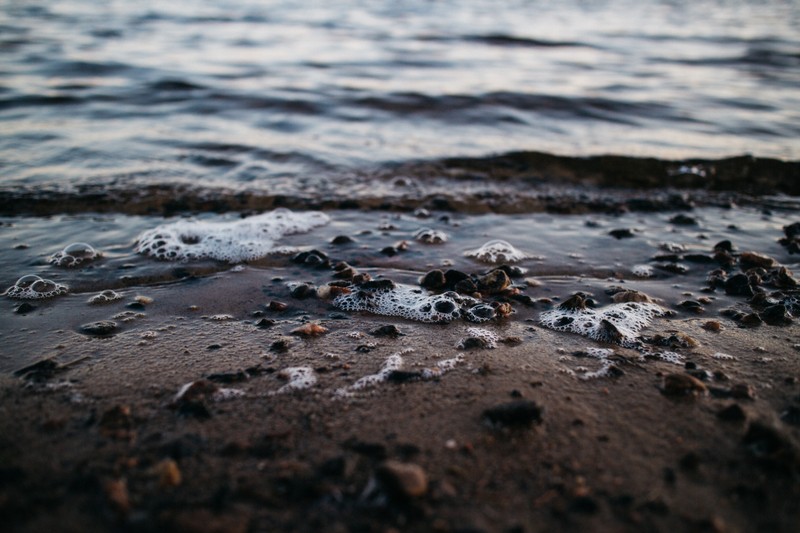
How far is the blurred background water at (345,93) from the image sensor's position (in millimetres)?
5867

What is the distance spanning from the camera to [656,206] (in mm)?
4926

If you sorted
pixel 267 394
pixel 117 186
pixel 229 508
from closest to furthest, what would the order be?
pixel 229 508 → pixel 267 394 → pixel 117 186

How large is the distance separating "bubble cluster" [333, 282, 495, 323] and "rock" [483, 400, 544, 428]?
0.87m

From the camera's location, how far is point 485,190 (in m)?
5.28

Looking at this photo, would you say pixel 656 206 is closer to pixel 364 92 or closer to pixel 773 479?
pixel 773 479

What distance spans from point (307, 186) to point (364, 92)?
3.55 m

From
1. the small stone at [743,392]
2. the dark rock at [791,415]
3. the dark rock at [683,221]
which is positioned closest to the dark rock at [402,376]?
the small stone at [743,392]

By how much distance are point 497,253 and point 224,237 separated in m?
1.90

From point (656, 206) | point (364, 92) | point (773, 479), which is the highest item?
point (364, 92)

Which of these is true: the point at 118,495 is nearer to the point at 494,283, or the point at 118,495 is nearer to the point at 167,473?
the point at 167,473

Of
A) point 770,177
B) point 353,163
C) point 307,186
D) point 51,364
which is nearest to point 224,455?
point 51,364

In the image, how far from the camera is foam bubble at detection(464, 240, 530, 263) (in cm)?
372

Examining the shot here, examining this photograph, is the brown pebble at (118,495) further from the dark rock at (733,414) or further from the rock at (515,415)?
the dark rock at (733,414)

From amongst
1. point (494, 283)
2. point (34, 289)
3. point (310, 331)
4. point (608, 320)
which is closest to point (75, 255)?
point (34, 289)
